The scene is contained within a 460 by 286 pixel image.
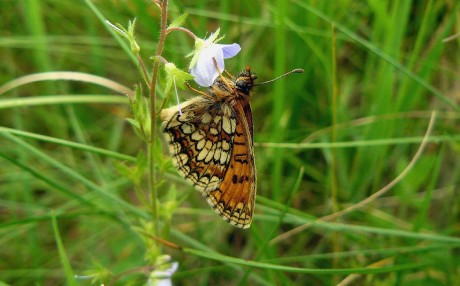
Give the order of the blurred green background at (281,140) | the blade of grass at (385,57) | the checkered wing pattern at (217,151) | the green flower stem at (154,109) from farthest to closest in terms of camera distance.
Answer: the blurred green background at (281,140)
the blade of grass at (385,57)
the checkered wing pattern at (217,151)
the green flower stem at (154,109)

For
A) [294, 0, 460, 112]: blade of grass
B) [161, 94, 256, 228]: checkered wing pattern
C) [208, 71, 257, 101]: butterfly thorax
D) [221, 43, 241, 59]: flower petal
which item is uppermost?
[294, 0, 460, 112]: blade of grass

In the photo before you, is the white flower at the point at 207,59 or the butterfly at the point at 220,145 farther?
the butterfly at the point at 220,145

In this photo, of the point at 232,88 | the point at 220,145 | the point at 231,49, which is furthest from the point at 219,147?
the point at 231,49

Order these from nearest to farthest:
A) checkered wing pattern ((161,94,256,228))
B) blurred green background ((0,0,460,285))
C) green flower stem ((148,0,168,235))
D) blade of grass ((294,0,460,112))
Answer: green flower stem ((148,0,168,235))
checkered wing pattern ((161,94,256,228))
blade of grass ((294,0,460,112))
blurred green background ((0,0,460,285))

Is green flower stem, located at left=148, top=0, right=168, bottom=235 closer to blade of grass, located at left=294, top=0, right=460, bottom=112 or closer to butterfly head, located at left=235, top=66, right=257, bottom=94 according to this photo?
butterfly head, located at left=235, top=66, right=257, bottom=94

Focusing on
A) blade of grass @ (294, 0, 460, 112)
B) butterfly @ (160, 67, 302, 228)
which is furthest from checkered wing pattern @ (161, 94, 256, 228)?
blade of grass @ (294, 0, 460, 112)

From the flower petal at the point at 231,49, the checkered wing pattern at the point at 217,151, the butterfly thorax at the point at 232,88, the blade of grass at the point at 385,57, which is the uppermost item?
the blade of grass at the point at 385,57

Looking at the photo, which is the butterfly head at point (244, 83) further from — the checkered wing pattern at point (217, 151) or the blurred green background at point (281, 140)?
the blurred green background at point (281, 140)

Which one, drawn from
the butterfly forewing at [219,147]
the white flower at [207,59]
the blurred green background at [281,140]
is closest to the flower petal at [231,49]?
the white flower at [207,59]

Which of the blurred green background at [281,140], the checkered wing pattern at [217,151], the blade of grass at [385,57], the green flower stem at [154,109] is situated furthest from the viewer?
the blurred green background at [281,140]
